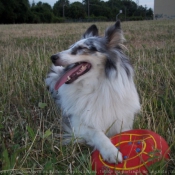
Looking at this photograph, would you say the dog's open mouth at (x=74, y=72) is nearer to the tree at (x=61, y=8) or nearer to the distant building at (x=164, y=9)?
the distant building at (x=164, y=9)

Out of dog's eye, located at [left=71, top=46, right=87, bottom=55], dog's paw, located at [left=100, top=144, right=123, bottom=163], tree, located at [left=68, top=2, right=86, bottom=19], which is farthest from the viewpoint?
tree, located at [left=68, top=2, right=86, bottom=19]

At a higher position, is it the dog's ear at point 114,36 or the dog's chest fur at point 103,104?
the dog's ear at point 114,36

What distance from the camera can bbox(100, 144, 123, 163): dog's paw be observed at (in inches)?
78.3

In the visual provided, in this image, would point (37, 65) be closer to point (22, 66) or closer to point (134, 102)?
point (22, 66)

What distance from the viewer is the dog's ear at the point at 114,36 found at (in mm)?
3053

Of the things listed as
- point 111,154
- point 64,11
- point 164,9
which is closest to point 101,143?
point 111,154

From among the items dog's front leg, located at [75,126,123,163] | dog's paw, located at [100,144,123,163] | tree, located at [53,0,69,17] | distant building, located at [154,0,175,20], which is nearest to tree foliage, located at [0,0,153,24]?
tree, located at [53,0,69,17]

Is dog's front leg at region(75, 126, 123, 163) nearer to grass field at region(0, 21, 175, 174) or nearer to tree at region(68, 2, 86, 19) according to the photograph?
grass field at region(0, 21, 175, 174)

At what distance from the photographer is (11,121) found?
2.97 m

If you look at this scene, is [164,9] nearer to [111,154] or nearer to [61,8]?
[61,8]

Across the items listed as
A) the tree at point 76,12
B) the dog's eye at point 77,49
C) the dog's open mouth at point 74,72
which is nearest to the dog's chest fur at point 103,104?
the dog's open mouth at point 74,72

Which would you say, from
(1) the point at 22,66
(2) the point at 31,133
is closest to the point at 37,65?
(1) the point at 22,66

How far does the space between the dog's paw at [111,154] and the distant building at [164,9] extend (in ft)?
166

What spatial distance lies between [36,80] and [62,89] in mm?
1200
